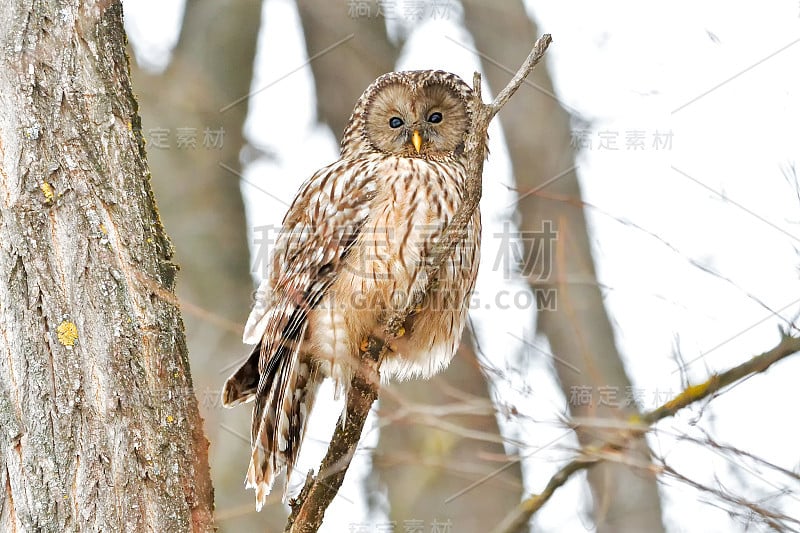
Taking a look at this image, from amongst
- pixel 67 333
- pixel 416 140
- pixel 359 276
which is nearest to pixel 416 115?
pixel 416 140

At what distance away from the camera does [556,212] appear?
19.7 ft

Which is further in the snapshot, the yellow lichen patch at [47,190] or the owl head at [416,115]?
the owl head at [416,115]

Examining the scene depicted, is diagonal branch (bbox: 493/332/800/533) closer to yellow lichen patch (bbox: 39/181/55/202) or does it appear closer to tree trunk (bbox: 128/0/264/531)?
yellow lichen patch (bbox: 39/181/55/202)

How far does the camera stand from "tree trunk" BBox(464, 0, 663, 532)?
5.15 metres

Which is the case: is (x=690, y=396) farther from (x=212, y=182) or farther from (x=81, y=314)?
(x=212, y=182)

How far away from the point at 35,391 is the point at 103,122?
32.9 inches

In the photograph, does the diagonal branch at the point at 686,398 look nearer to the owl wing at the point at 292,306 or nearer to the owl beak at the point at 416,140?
the owl wing at the point at 292,306

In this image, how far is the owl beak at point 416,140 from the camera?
4069 millimetres

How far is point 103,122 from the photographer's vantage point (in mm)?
2789

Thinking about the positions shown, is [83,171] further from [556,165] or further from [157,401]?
[556,165]

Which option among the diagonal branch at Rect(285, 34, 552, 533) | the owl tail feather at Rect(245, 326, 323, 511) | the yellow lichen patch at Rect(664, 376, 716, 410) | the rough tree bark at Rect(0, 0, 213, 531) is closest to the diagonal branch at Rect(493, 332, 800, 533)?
the yellow lichen patch at Rect(664, 376, 716, 410)

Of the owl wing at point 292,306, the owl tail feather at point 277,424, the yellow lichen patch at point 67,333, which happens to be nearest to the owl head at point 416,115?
the owl wing at point 292,306

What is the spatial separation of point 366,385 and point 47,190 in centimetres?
125

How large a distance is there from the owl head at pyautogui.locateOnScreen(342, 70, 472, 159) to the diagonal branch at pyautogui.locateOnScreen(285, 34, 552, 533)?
1055 millimetres
